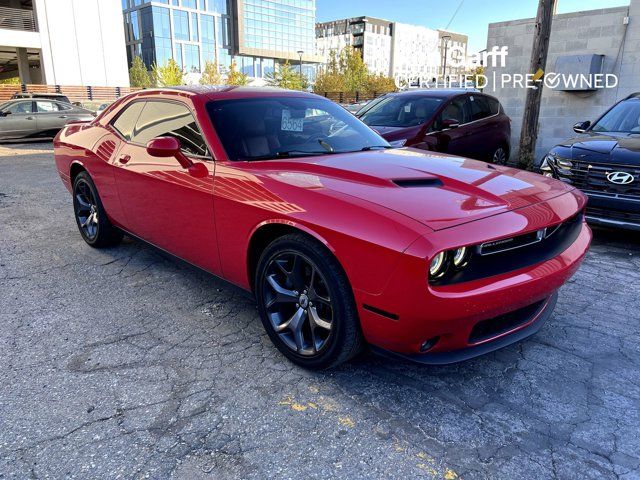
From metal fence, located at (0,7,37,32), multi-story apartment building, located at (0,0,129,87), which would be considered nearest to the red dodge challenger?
multi-story apartment building, located at (0,0,129,87)

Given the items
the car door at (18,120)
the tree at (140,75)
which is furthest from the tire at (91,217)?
the tree at (140,75)

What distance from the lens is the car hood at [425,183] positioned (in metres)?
2.28

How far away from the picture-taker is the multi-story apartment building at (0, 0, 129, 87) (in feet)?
95.1

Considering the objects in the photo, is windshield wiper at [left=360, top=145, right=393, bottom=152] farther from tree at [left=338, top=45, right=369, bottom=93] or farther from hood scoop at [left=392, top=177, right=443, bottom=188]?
tree at [left=338, top=45, right=369, bottom=93]

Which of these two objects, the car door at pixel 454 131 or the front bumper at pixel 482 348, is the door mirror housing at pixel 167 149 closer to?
the front bumper at pixel 482 348

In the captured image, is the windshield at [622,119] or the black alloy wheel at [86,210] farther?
the windshield at [622,119]

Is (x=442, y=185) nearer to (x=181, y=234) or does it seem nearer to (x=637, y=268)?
A: (x=181, y=234)

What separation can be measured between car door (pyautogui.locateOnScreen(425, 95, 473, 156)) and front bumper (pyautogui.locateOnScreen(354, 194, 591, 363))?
4.79 m

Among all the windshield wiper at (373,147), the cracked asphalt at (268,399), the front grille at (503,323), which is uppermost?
the windshield wiper at (373,147)

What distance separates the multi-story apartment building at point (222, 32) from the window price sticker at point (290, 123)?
53996 mm

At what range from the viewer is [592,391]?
2.51 meters

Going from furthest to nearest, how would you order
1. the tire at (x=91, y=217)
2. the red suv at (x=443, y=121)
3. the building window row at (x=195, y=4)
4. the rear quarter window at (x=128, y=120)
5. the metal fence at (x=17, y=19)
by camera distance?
1. the building window row at (x=195, y=4)
2. the metal fence at (x=17, y=19)
3. the red suv at (x=443, y=121)
4. the tire at (x=91, y=217)
5. the rear quarter window at (x=128, y=120)

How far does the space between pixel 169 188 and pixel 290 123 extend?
96 centimetres

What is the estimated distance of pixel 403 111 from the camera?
752 cm
